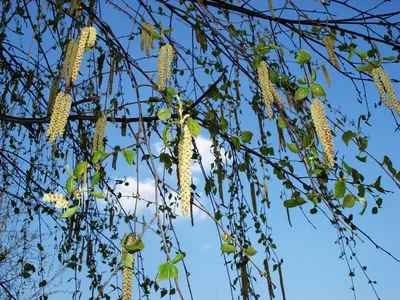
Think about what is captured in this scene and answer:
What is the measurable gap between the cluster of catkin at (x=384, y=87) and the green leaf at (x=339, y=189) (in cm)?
36

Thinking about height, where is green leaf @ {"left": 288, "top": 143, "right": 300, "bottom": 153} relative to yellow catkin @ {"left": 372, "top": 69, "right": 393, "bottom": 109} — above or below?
below

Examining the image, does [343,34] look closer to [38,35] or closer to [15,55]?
[38,35]

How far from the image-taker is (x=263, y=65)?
1.48 m

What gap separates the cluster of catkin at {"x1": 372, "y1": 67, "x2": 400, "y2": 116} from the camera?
57.0 inches

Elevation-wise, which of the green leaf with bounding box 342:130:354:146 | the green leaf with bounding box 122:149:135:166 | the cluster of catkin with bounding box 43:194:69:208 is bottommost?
the cluster of catkin with bounding box 43:194:69:208

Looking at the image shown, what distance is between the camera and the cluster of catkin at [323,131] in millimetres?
1216

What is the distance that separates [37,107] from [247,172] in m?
1.63

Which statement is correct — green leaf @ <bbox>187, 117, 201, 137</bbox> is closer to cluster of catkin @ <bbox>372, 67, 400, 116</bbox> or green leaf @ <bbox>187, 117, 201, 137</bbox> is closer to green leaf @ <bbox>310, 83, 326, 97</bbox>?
green leaf @ <bbox>310, 83, 326, 97</bbox>

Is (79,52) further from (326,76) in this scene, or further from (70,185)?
(326,76)

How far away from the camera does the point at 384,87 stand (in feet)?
4.99

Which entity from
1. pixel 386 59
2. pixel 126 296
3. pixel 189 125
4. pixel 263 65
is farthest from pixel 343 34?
pixel 126 296

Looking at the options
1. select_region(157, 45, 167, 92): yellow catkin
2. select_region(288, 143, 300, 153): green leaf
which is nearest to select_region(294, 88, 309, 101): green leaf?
select_region(288, 143, 300, 153): green leaf

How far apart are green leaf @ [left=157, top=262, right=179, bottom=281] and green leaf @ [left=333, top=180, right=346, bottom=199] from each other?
0.64 m

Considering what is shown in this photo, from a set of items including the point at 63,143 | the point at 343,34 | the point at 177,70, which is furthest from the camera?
the point at 63,143
